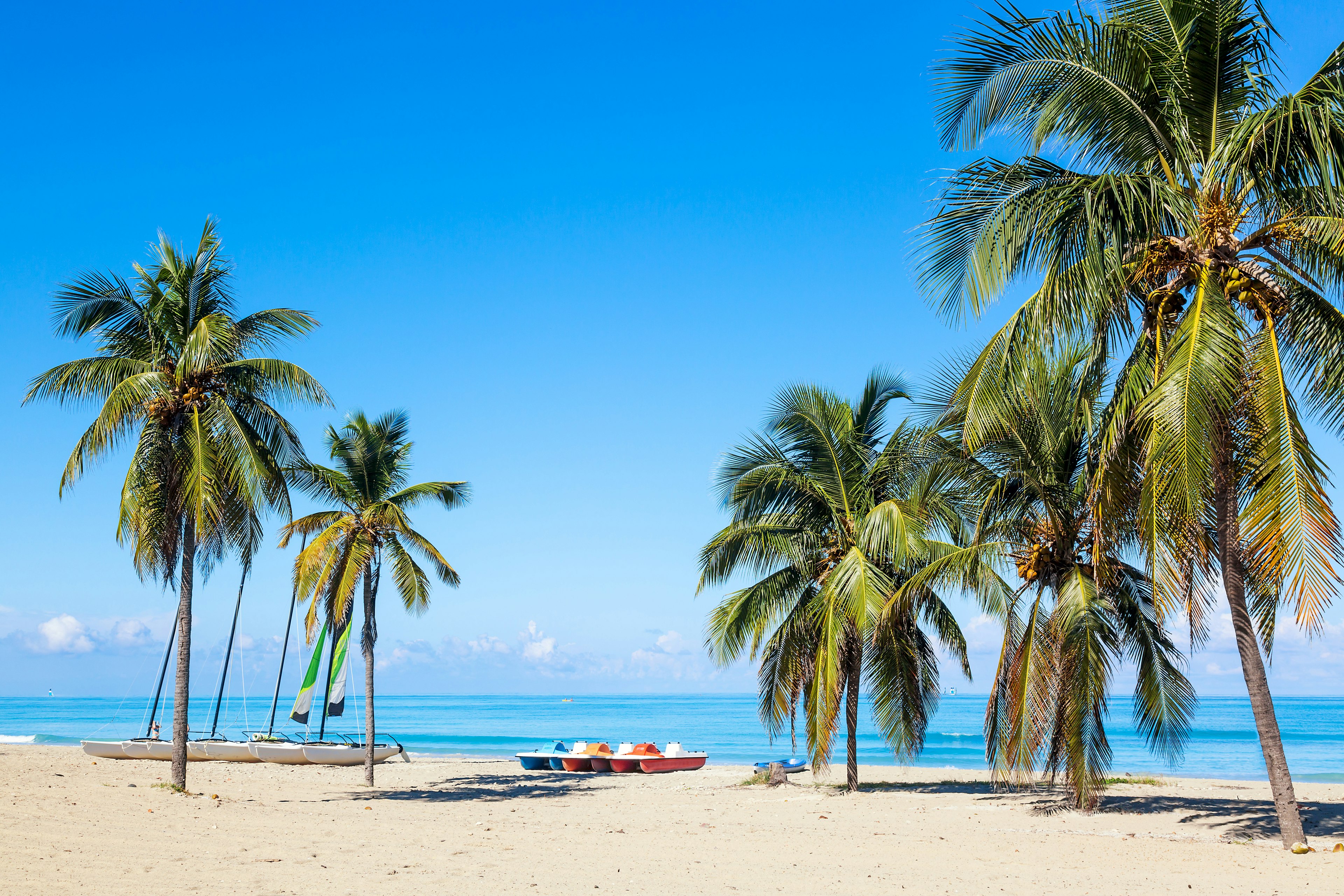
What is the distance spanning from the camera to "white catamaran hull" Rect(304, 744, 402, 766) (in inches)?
1020

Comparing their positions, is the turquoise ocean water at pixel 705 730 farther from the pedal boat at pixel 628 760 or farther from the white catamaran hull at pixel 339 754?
the pedal boat at pixel 628 760

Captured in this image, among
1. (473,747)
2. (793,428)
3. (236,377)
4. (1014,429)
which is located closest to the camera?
(1014,429)

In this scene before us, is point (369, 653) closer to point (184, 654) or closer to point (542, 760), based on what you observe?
point (184, 654)

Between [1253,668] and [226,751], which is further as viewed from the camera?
[226,751]

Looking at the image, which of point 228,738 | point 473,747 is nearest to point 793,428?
point 228,738

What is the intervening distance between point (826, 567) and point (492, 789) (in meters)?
8.53

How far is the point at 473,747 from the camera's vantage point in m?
49.1

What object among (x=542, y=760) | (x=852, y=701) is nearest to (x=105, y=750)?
(x=542, y=760)

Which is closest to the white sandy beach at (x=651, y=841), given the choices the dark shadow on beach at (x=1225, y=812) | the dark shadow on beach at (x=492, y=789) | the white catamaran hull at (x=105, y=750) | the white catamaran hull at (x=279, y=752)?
the dark shadow on beach at (x=1225, y=812)

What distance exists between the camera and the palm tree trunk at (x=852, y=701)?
1752cm

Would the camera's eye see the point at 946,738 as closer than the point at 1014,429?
No

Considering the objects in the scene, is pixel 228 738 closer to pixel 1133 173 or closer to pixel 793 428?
pixel 793 428

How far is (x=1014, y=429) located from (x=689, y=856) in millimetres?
7027

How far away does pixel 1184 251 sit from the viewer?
9.42 metres
